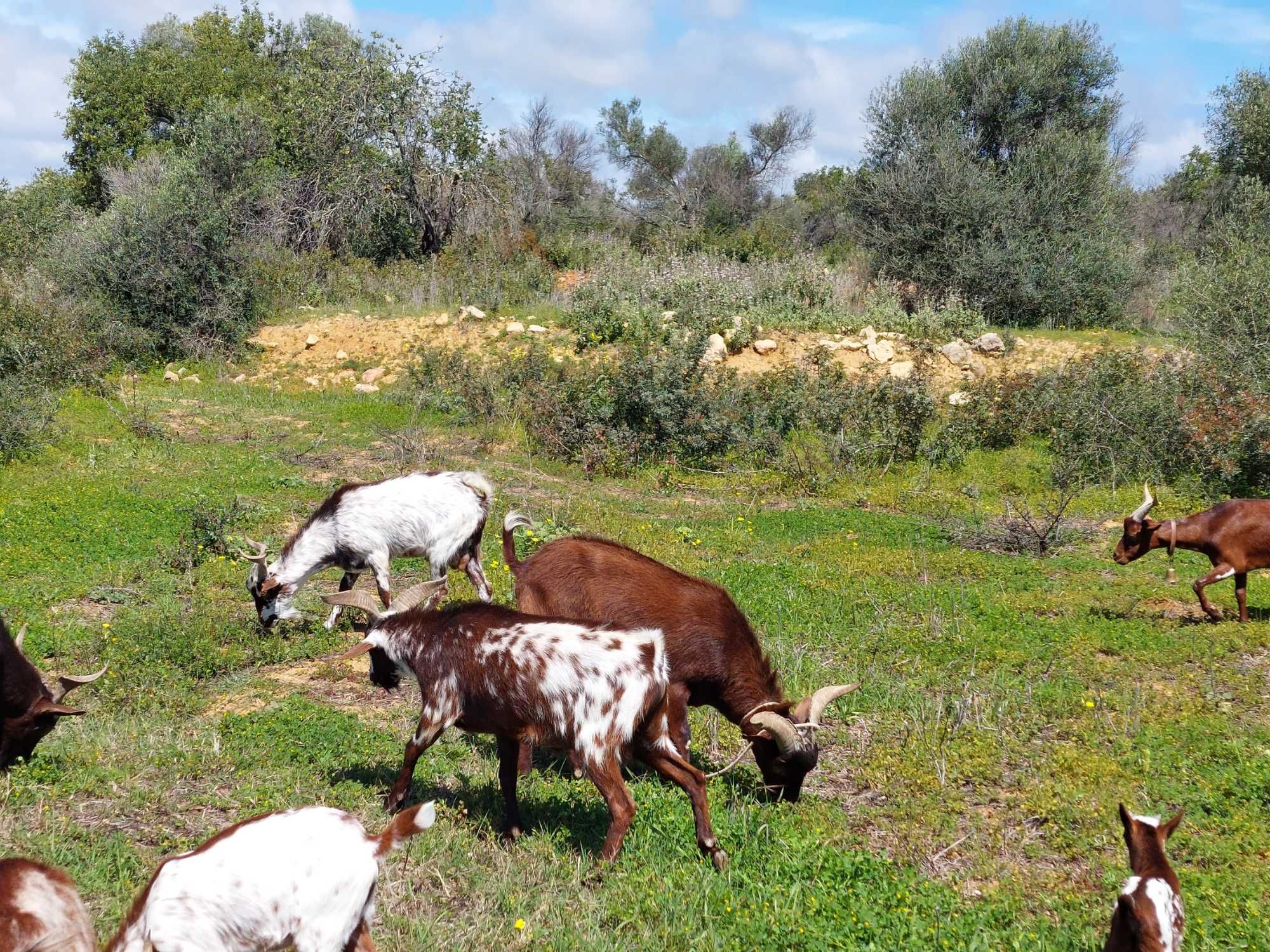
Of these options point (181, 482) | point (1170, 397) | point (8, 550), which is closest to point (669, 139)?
point (1170, 397)

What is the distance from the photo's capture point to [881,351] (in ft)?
74.2

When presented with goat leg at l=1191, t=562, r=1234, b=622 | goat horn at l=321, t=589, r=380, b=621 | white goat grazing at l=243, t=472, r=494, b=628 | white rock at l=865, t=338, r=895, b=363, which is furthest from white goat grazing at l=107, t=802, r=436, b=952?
white rock at l=865, t=338, r=895, b=363

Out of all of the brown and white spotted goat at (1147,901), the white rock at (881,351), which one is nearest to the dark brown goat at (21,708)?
the brown and white spotted goat at (1147,901)

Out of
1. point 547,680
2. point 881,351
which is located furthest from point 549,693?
point 881,351

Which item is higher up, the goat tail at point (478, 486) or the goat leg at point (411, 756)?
the goat tail at point (478, 486)

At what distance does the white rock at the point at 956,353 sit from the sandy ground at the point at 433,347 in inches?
4.9

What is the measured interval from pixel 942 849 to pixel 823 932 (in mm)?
1313

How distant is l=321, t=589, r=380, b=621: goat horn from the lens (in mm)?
6626

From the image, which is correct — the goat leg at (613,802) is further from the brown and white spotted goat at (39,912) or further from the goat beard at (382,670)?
the brown and white spotted goat at (39,912)

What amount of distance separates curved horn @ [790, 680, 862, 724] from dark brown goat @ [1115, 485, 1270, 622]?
5.83 meters

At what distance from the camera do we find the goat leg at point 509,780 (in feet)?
20.3

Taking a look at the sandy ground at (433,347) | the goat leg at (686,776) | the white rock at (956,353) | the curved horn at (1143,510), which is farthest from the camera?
the white rock at (956,353)

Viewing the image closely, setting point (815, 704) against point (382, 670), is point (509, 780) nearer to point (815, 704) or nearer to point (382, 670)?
point (382, 670)

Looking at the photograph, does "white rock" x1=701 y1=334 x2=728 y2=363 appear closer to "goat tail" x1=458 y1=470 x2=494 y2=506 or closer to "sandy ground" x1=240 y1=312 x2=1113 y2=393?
"sandy ground" x1=240 y1=312 x2=1113 y2=393
